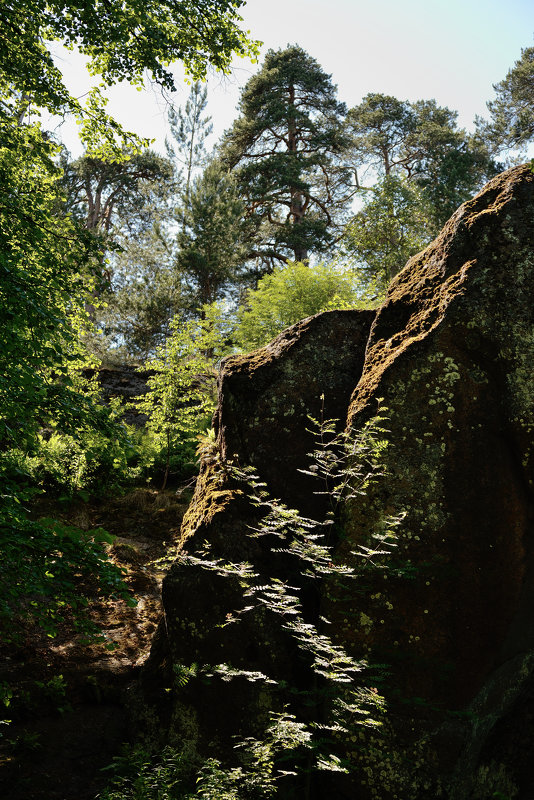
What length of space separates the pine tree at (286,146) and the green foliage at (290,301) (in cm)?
1115

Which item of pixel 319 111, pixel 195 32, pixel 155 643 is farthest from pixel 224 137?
pixel 155 643

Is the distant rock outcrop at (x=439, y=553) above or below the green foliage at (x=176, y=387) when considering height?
below

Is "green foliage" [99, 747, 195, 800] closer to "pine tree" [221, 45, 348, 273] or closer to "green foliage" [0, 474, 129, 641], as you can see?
"green foliage" [0, 474, 129, 641]

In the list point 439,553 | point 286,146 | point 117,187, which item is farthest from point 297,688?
point 117,187

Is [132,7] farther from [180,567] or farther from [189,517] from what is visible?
Answer: [180,567]

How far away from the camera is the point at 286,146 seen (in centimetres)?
2242

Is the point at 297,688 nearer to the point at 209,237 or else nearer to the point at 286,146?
the point at 209,237

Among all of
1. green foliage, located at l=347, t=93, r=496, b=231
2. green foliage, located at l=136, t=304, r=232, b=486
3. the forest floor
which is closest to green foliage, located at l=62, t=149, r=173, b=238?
green foliage, located at l=347, t=93, r=496, b=231

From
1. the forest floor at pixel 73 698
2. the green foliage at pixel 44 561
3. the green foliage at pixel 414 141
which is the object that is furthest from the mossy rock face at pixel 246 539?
the green foliage at pixel 414 141

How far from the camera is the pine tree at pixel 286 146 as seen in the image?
2072 centimetres

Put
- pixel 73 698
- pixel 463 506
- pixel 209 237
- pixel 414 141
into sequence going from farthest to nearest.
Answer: pixel 414 141, pixel 209 237, pixel 73 698, pixel 463 506

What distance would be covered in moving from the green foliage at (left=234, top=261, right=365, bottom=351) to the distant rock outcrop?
5.26 meters

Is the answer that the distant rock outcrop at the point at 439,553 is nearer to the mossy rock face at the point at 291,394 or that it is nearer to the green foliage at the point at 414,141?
the mossy rock face at the point at 291,394

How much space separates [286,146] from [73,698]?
22.7 metres
